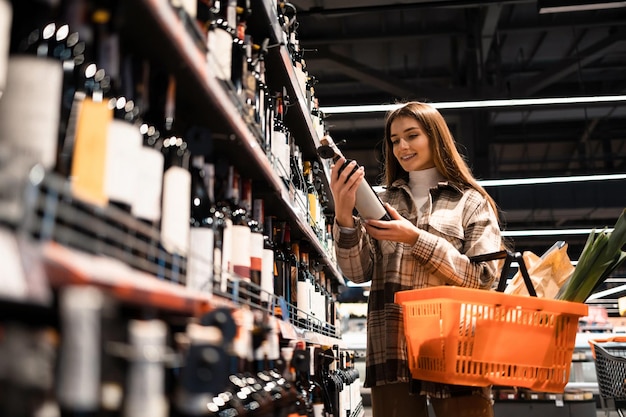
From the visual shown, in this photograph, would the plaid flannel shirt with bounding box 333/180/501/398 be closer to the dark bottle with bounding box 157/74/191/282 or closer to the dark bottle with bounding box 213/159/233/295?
the dark bottle with bounding box 213/159/233/295

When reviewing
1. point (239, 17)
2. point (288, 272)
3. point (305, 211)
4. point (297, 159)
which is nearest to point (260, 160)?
point (239, 17)

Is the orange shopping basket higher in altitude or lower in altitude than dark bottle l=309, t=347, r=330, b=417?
higher

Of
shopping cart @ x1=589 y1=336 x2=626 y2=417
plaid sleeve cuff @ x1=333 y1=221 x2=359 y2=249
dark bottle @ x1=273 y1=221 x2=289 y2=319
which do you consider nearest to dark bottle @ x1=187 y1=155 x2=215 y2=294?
plaid sleeve cuff @ x1=333 y1=221 x2=359 y2=249

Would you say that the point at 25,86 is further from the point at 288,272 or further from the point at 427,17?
the point at 427,17

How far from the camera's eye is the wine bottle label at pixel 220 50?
5.46 feet

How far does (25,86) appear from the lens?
899mm

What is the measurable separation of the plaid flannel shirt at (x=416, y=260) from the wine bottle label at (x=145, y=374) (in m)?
1.43

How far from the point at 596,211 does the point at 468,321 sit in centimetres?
1188

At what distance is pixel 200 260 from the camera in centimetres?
134

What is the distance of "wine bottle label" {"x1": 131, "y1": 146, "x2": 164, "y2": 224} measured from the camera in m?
1.15

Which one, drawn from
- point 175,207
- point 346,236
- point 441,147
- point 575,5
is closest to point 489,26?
point 575,5

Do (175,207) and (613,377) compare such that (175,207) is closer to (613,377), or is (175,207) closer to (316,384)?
(316,384)

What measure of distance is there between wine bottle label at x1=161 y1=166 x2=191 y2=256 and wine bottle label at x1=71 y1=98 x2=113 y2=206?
27 centimetres

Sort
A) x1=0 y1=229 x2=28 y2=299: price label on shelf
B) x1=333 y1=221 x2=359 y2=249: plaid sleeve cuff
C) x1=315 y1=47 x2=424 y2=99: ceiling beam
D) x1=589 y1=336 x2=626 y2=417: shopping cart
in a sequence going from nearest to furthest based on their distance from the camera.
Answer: x1=0 y1=229 x2=28 y2=299: price label on shelf, x1=333 y1=221 x2=359 y2=249: plaid sleeve cuff, x1=589 y1=336 x2=626 y2=417: shopping cart, x1=315 y1=47 x2=424 y2=99: ceiling beam
